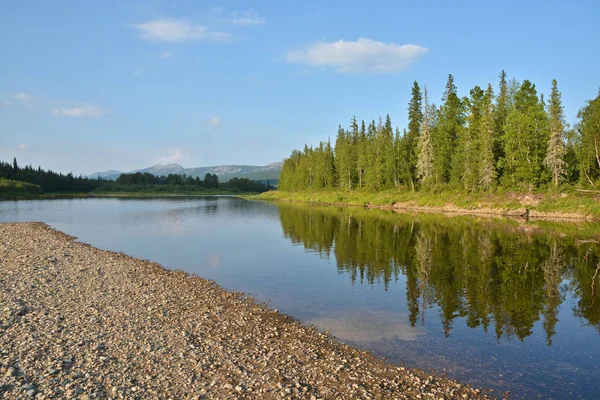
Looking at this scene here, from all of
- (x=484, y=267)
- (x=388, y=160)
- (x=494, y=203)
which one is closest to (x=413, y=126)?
(x=388, y=160)

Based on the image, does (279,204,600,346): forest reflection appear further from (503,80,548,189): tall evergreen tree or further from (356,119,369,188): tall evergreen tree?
(356,119,369,188): tall evergreen tree

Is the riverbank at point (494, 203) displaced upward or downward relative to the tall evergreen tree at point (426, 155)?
downward

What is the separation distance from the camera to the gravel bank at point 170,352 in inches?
375

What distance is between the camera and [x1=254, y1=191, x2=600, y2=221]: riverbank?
53125 mm

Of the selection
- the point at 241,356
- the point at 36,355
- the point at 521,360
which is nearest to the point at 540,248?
the point at 521,360

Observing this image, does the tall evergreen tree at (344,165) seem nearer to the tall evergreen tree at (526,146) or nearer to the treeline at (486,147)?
the treeline at (486,147)

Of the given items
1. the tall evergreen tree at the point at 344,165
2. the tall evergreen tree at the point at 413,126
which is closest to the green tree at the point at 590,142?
the tall evergreen tree at the point at 413,126

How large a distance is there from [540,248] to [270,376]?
100ft

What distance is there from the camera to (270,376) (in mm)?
10391

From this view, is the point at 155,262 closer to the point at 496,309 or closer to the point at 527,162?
the point at 496,309

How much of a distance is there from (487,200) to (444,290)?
53117mm

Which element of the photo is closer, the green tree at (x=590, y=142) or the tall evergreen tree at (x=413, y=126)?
the green tree at (x=590, y=142)

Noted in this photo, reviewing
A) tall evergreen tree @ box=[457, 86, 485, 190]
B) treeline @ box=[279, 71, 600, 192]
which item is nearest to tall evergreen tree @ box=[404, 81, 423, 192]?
treeline @ box=[279, 71, 600, 192]

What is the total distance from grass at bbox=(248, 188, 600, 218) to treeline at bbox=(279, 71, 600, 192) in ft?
6.18
